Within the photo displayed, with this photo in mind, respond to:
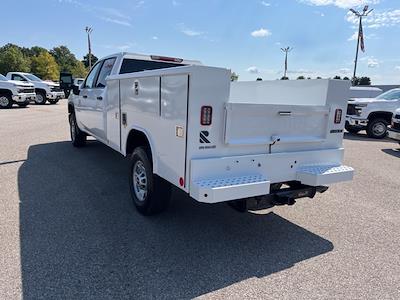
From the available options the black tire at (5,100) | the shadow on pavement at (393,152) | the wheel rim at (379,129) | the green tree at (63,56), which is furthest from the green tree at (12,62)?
the shadow on pavement at (393,152)

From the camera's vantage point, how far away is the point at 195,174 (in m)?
3.29

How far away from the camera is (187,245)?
3.79 m

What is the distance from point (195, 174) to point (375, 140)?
38.4ft

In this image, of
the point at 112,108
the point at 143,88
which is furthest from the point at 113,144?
the point at 143,88

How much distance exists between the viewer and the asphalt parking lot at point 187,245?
9.84 ft

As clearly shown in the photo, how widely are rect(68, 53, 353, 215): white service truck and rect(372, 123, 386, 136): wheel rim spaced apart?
9900mm

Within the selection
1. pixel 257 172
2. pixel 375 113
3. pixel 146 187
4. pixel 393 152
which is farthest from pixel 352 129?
→ pixel 146 187

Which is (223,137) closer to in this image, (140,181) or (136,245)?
(136,245)

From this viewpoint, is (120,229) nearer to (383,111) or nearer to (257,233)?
(257,233)

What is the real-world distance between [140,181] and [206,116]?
5.66ft

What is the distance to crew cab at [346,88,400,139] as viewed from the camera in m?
12.9

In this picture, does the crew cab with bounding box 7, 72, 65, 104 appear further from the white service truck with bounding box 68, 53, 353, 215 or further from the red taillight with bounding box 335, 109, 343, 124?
the red taillight with bounding box 335, 109, 343, 124

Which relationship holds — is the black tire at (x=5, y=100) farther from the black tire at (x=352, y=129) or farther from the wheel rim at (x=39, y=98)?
the black tire at (x=352, y=129)

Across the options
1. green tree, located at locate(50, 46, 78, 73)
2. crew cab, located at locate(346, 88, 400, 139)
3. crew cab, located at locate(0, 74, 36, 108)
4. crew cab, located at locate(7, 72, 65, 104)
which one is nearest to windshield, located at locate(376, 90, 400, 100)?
crew cab, located at locate(346, 88, 400, 139)
